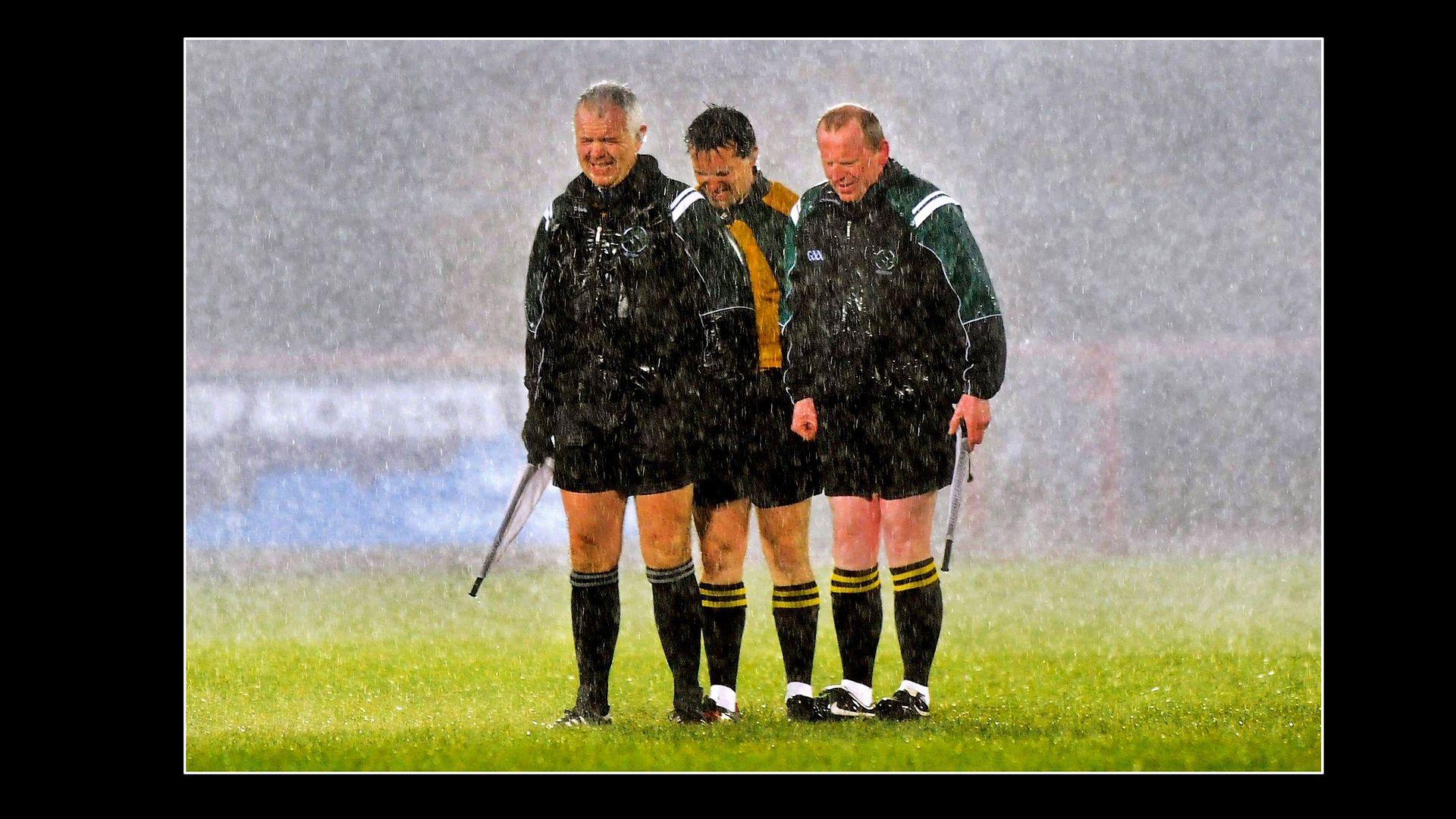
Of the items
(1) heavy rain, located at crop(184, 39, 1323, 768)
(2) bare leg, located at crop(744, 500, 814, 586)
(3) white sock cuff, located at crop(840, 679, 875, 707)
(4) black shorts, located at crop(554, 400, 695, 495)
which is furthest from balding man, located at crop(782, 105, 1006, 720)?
(1) heavy rain, located at crop(184, 39, 1323, 768)

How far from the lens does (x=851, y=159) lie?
6418 millimetres

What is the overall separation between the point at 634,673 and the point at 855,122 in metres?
3.11

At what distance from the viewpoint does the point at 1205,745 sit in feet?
21.3

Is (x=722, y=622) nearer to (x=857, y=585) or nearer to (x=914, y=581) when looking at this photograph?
(x=857, y=585)

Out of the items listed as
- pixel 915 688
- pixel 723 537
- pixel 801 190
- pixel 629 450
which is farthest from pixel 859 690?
pixel 801 190

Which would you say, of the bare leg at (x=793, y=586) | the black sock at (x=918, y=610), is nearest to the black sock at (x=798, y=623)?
the bare leg at (x=793, y=586)

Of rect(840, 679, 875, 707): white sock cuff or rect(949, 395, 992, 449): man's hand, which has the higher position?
rect(949, 395, 992, 449): man's hand

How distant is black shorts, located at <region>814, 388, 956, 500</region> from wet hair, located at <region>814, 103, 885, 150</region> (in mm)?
933

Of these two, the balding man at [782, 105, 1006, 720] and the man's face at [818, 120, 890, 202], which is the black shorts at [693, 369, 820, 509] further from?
the man's face at [818, 120, 890, 202]

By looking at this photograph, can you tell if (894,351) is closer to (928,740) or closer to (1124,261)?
(928,740)

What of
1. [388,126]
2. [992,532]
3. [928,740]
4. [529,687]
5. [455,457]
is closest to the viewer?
[928,740]

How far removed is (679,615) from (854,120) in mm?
1864

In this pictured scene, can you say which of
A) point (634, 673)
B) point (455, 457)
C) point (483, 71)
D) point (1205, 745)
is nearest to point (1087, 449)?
point (455, 457)

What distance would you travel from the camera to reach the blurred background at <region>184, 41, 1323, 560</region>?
14.2 metres
